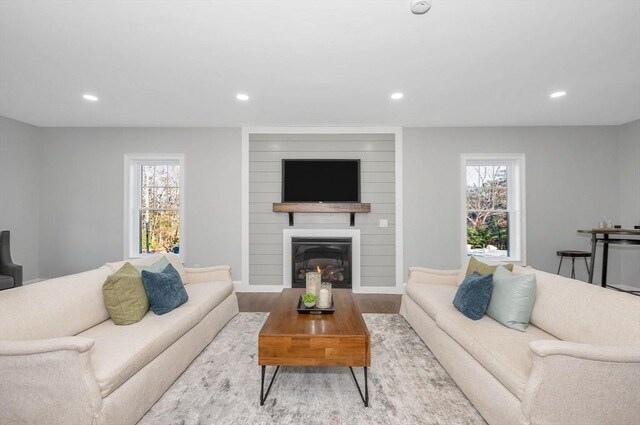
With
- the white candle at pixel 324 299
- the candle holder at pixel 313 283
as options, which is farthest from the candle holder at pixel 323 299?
the candle holder at pixel 313 283

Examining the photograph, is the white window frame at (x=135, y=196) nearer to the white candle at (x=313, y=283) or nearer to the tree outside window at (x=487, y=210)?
the white candle at (x=313, y=283)

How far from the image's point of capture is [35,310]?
1.82 m

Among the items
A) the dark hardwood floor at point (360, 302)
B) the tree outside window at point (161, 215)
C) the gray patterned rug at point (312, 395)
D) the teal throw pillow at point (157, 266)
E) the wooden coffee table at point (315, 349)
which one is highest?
the tree outside window at point (161, 215)

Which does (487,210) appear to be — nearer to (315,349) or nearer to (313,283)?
(313,283)

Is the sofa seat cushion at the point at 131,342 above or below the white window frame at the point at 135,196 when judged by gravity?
below

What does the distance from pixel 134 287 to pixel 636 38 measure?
15.1ft

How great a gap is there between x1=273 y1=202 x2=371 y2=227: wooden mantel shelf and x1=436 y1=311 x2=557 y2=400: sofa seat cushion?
2.44 meters

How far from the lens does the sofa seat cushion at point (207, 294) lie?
9.02 feet

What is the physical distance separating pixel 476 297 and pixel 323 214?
9.45 feet

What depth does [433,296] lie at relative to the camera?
295 centimetres

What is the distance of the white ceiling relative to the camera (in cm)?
213

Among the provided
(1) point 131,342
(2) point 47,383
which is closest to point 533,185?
(1) point 131,342

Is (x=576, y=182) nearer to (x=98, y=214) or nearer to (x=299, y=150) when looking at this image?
(x=299, y=150)

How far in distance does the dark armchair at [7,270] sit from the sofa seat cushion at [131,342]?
240 cm
